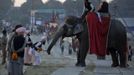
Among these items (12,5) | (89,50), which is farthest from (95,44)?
(12,5)

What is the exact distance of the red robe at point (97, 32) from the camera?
910 inches

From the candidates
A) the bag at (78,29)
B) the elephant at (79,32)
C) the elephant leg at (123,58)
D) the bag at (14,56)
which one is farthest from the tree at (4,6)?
the bag at (14,56)

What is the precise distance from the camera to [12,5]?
174 metres

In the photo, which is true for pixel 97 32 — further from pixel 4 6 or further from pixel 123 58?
pixel 4 6

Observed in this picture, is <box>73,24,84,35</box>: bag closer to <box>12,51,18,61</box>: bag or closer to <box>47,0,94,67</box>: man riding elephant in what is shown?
<box>47,0,94,67</box>: man riding elephant

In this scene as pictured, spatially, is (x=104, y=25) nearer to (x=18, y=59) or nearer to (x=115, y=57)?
(x=115, y=57)

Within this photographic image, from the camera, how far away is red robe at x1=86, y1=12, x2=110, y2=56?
910 inches

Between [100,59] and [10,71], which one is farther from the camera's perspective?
[100,59]

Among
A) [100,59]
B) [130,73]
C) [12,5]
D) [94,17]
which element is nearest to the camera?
[130,73]

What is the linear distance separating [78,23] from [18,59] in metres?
7.98


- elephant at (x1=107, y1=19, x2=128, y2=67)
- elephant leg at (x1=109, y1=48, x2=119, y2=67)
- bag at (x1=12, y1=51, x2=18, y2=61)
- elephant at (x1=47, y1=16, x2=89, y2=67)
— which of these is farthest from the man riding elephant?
bag at (x1=12, y1=51, x2=18, y2=61)

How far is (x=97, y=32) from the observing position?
23.2m

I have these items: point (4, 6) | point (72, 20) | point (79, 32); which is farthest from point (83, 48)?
point (4, 6)

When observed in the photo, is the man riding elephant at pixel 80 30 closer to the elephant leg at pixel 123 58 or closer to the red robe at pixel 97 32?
the red robe at pixel 97 32
